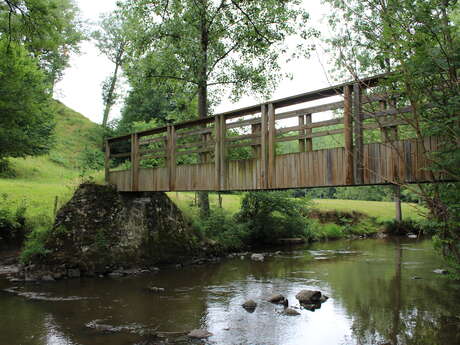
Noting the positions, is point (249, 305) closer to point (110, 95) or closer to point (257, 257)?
point (257, 257)

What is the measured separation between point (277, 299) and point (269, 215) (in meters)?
12.8

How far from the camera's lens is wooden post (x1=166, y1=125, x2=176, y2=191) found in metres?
14.5

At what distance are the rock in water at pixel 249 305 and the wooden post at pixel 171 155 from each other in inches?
214

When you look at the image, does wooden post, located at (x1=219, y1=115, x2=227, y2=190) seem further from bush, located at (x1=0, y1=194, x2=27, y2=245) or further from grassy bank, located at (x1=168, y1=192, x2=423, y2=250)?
bush, located at (x1=0, y1=194, x2=27, y2=245)

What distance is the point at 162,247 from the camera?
16.6 meters

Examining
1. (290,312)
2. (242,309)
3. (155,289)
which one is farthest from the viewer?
(155,289)

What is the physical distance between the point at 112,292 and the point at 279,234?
13.5 metres

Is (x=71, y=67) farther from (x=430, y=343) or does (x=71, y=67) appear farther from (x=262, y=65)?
(x=430, y=343)

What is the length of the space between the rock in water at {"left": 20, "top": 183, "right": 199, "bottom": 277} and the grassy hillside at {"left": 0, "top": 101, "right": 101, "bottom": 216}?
1635 millimetres

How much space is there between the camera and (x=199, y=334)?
8156mm

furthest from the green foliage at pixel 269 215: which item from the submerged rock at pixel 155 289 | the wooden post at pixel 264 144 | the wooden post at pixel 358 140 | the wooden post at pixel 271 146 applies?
the wooden post at pixel 358 140

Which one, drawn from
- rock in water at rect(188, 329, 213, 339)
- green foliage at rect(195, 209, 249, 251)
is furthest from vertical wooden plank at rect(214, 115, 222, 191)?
green foliage at rect(195, 209, 249, 251)

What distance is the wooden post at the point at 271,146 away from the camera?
10.8 metres

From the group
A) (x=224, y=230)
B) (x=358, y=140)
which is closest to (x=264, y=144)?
(x=358, y=140)
